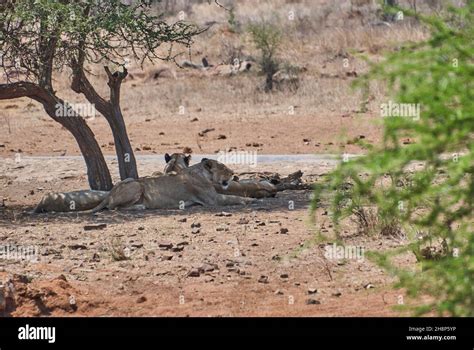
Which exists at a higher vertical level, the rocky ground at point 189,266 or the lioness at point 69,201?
the lioness at point 69,201

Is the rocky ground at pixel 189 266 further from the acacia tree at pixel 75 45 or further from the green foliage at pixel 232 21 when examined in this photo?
the green foliage at pixel 232 21

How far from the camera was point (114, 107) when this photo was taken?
1603cm

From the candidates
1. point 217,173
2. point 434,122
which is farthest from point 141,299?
point 217,173

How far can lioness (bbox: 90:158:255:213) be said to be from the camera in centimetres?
1469

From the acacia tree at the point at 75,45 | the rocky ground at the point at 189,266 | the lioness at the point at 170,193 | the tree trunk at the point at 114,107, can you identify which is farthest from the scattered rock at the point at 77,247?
the tree trunk at the point at 114,107

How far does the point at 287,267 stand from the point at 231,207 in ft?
14.1

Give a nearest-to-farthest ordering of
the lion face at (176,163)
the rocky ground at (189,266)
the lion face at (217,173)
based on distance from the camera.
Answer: the rocky ground at (189,266) < the lion face at (217,173) < the lion face at (176,163)

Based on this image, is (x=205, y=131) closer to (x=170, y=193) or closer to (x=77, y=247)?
(x=170, y=193)

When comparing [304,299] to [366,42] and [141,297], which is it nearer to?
[141,297]

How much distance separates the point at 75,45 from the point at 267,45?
1599 centimetres

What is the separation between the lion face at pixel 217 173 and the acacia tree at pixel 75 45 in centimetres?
160

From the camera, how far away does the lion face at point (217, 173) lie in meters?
15.0

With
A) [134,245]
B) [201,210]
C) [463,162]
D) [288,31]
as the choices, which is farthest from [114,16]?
[288,31]

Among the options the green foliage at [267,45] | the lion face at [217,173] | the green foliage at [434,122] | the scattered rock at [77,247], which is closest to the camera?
the green foliage at [434,122]
